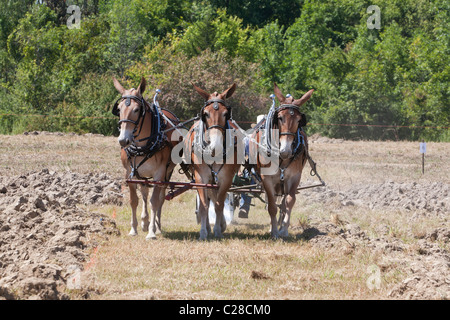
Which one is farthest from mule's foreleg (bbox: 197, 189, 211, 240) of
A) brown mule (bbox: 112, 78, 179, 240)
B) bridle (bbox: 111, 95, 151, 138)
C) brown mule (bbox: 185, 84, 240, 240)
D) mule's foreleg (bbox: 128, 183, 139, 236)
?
bridle (bbox: 111, 95, 151, 138)

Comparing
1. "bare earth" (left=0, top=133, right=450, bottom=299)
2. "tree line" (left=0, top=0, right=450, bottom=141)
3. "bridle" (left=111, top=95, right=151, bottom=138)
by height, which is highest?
"tree line" (left=0, top=0, right=450, bottom=141)

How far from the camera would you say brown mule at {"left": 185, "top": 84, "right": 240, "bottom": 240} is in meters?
10.2

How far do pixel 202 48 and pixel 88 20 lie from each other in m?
13.5

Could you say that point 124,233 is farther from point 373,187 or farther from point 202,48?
point 202,48

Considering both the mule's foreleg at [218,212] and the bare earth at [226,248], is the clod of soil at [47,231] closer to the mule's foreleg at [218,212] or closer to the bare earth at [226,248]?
the bare earth at [226,248]

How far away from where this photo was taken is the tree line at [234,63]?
128 ft

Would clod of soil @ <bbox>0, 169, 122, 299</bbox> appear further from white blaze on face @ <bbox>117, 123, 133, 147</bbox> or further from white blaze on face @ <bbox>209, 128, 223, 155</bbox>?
white blaze on face @ <bbox>209, 128, 223, 155</bbox>

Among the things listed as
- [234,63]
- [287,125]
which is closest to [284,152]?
[287,125]

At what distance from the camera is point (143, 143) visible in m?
11.0

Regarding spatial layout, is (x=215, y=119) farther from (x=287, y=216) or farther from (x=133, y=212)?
(x=133, y=212)

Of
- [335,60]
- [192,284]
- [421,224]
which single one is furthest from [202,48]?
[192,284]

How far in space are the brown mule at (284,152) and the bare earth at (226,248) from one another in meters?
0.57

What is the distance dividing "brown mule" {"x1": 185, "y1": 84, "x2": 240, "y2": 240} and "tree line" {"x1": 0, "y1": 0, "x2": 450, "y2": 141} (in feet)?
76.0
